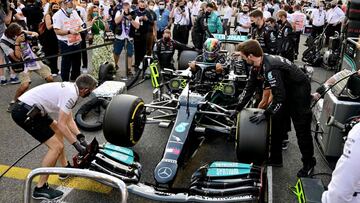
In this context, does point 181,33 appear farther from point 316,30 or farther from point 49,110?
point 49,110

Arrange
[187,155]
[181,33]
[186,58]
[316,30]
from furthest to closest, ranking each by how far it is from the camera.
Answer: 1. [316,30]
2. [181,33]
3. [186,58]
4. [187,155]

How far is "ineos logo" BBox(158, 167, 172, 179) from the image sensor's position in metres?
3.60

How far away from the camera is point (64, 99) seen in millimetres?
3893

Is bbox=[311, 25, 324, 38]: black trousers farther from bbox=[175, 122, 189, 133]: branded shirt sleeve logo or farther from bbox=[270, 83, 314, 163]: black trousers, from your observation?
bbox=[175, 122, 189, 133]: branded shirt sleeve logo

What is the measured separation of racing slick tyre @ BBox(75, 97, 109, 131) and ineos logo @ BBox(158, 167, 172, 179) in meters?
2.39

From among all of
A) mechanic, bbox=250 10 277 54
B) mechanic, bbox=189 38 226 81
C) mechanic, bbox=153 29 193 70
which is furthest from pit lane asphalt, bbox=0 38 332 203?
mechanic, bbox=250 10 277 54

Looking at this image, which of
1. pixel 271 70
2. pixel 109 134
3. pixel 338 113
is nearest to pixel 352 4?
pixel 338 113

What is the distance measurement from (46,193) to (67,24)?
4722mm

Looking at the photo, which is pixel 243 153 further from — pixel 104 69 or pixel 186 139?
pixel 104 69

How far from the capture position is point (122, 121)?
4.29 meters

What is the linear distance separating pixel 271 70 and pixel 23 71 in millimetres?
4424

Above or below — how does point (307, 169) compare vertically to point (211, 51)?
below

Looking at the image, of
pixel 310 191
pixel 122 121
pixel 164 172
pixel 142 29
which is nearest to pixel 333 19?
pixel 142 29

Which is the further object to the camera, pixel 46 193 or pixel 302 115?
pixel 302 115
